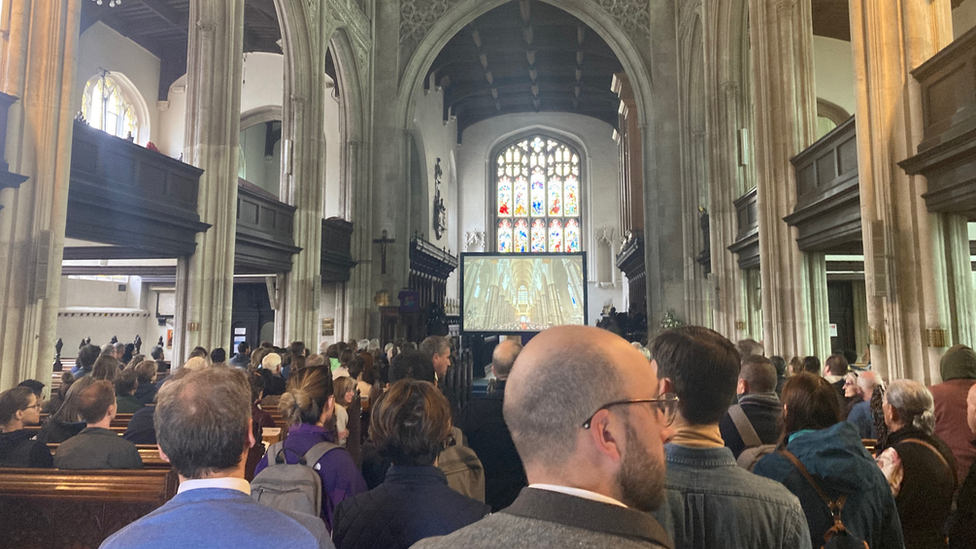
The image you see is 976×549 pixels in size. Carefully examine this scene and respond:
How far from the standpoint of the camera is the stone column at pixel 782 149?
7.54 metres

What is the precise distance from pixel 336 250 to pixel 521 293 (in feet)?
13.5

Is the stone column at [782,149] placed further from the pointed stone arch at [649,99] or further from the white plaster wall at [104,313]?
the white plaster wall at [104,313]

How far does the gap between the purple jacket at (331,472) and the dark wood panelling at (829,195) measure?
18.7 feet

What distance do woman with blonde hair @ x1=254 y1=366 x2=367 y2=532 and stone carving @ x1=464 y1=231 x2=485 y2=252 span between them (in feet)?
77.8

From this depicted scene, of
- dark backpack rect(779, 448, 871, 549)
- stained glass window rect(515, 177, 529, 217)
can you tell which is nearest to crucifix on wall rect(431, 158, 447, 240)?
stained glass window rect(515, 177, 529, 217)

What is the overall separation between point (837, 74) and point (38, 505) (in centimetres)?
1381

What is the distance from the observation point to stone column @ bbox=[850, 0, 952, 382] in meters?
5.04

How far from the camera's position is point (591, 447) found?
885 millimetres

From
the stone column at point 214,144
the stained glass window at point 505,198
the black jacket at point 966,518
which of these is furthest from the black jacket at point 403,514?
the stained glass window at point 505,198

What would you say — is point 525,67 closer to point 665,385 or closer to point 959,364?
point 959,364

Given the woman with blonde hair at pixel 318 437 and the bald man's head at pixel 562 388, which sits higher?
the bald man's head at pixel 562 388

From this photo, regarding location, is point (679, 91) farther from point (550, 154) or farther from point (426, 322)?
point (550, 154)

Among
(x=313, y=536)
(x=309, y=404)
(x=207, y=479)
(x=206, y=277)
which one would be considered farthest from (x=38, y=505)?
(x=206, y=277)

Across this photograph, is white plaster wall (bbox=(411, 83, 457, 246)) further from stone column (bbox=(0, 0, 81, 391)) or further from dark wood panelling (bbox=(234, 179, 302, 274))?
stone column (bbox=(0, 0, 81, 391))
